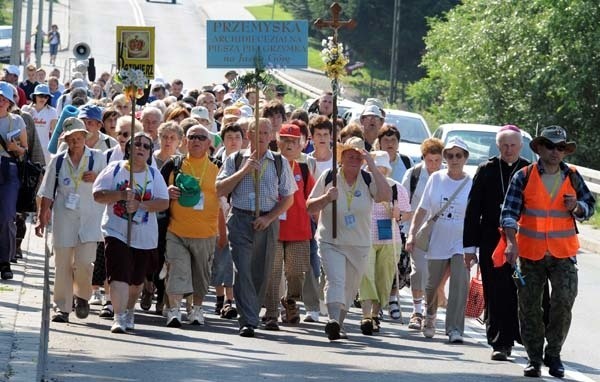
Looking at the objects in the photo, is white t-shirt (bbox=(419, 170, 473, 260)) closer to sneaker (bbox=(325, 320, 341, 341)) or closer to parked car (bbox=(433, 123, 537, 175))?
sneaker (bbox=(325, 320, 341, 341))

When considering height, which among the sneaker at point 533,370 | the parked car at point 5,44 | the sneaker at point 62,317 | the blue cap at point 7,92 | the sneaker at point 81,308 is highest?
the parked car at point 5,44

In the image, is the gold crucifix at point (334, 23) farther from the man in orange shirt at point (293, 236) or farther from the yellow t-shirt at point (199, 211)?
the yellow t-shirt at point (199, 211)

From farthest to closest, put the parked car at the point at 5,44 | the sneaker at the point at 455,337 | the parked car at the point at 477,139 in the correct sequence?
1. the parked car at the point at 5,44
2. the parked car at the point at 477,139
3. the sneaker at the point at 455,337

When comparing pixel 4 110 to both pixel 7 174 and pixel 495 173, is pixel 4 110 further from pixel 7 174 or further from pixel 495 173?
pixel 495 173

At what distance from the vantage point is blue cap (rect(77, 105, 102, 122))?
15.9 meters

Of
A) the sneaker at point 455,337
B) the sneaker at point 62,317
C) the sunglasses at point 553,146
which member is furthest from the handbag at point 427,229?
the sneaker at point 62,317

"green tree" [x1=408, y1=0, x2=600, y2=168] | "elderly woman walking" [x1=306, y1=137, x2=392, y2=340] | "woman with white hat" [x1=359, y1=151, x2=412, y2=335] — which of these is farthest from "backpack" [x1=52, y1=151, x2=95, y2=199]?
"green tree" [x1=408, y1=0, x2=600, y2=168]

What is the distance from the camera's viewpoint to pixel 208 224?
1486cm

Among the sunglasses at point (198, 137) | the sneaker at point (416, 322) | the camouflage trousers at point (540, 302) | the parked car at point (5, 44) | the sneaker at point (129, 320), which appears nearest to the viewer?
the camouflage trousers at point (540, 302)

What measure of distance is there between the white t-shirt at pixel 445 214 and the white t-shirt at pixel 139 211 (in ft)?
7.64

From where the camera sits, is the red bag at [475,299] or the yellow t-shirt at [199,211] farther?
the yellow t-shirt at [199,211]

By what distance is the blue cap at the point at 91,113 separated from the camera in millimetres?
15852

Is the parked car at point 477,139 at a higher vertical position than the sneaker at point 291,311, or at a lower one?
Answer: higher

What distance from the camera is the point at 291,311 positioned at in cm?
1562
